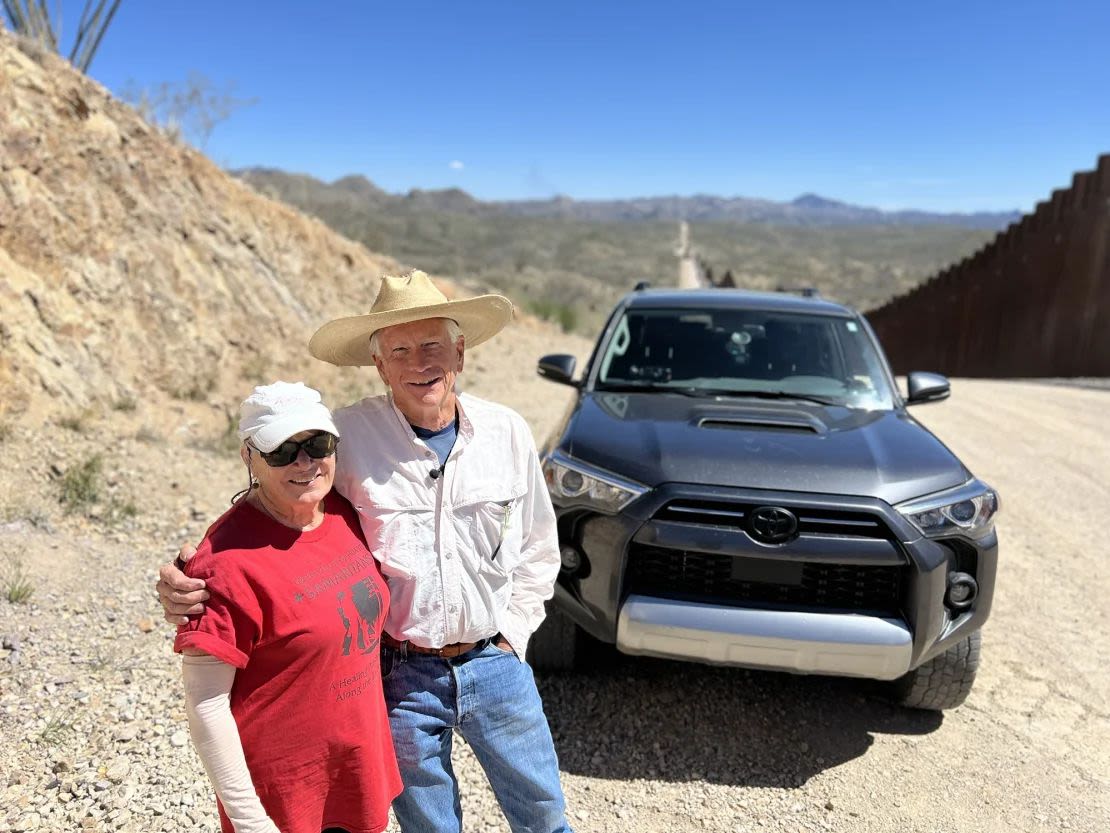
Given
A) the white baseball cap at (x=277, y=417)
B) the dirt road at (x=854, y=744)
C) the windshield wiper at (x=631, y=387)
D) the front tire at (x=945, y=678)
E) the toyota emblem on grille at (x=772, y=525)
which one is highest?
the white baseball cap at (x=277, y=417)

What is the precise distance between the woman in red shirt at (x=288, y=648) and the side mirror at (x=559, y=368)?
2.71 m

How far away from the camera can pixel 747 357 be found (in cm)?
459

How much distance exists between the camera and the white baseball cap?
1741 mm

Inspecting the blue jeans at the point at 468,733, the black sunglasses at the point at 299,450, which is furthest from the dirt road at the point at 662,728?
the black sunglasses at the point at 299,450

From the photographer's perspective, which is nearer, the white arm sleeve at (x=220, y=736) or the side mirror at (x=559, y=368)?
the white arm sleeve at (x=220, y=736)

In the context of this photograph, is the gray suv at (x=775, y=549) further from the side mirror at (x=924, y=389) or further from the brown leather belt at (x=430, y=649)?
the brown leather belt at (x=430, y=649)

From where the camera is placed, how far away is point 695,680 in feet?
12.7

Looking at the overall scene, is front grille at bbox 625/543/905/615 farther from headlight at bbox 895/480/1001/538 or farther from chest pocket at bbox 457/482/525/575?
chest pocket at bbox 457/482/525/575

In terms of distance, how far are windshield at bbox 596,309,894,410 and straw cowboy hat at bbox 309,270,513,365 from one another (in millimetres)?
2035

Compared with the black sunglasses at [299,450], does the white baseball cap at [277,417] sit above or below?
above

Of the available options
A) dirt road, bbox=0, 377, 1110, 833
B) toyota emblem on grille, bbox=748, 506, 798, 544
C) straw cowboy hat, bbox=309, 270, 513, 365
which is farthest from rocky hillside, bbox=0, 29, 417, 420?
toyota emblem on grille, bbox=748, 506, 798, 544

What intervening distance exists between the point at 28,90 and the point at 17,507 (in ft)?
15.8

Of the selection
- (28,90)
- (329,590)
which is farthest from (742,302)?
(28,90)

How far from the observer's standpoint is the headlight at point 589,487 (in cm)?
319
